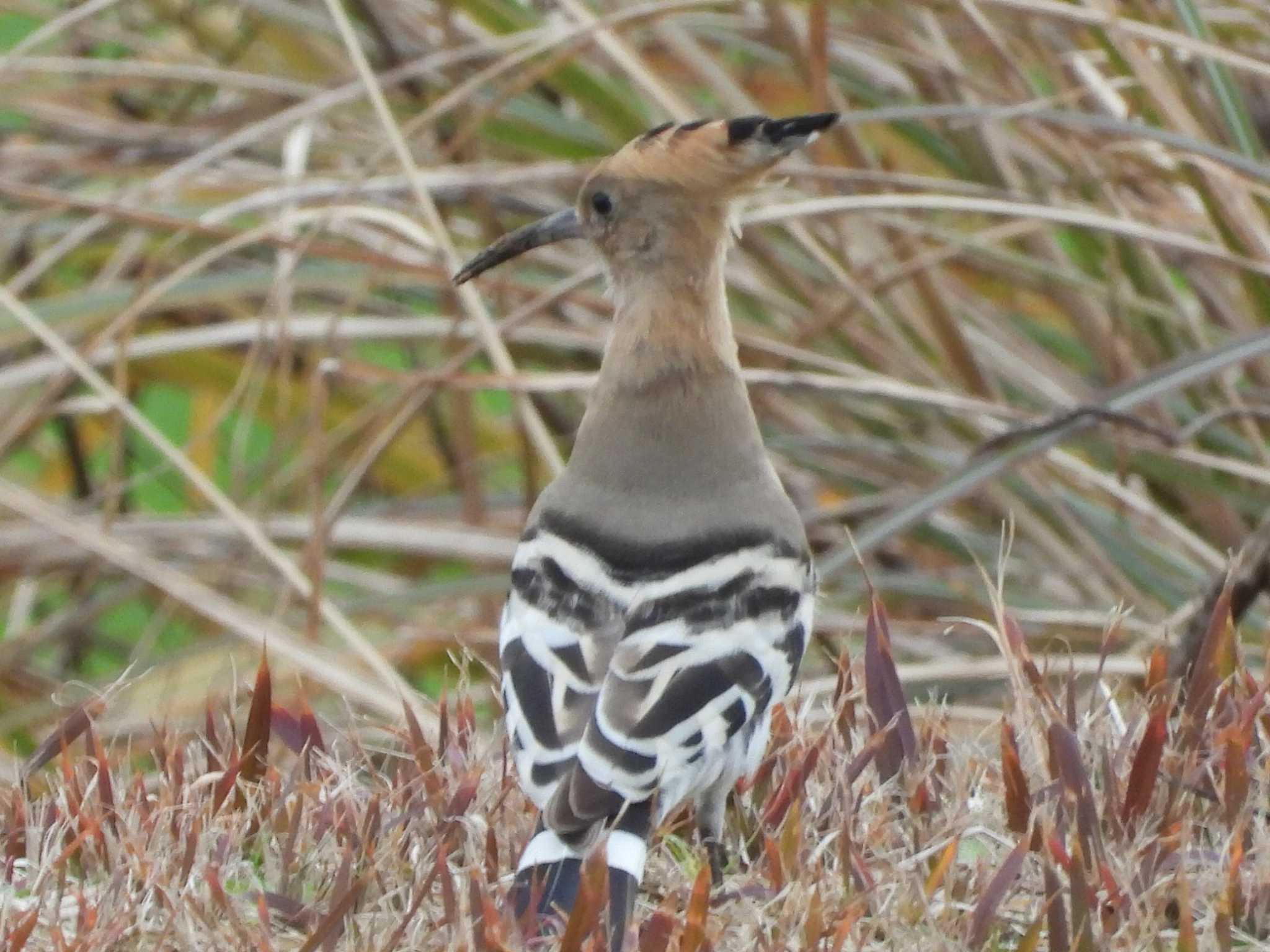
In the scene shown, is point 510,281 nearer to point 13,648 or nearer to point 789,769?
point 13,648

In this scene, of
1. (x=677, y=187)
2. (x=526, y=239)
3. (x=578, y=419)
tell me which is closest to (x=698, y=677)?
(x=677, y=187)

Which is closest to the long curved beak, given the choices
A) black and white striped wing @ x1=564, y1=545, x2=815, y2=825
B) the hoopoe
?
the hoopoe

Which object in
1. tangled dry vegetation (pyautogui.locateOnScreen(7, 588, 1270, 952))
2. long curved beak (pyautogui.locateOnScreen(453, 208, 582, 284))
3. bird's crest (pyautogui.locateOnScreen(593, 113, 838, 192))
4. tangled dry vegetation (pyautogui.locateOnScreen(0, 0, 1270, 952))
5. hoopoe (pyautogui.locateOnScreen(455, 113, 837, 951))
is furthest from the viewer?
long curved beak (pyautogui.locateOnScreen(453, 208, 582, 284))

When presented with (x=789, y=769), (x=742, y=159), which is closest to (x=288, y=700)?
(x=742, y=159)

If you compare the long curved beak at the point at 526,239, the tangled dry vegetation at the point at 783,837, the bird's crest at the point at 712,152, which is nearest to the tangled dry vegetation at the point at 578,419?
the tangled dry vegetation at the point at 783,837

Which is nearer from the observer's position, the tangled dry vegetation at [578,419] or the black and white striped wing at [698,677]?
the tangled dry vegetation at [578,419]

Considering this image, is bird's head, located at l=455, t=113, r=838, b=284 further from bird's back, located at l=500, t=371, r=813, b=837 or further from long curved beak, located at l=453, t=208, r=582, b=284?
bird's back, located at l=500, t=371, r=813, b=837

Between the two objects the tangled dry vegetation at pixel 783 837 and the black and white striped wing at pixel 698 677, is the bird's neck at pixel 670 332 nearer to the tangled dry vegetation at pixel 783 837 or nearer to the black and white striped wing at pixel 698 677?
the black and white striped wing at pixel 698 677
